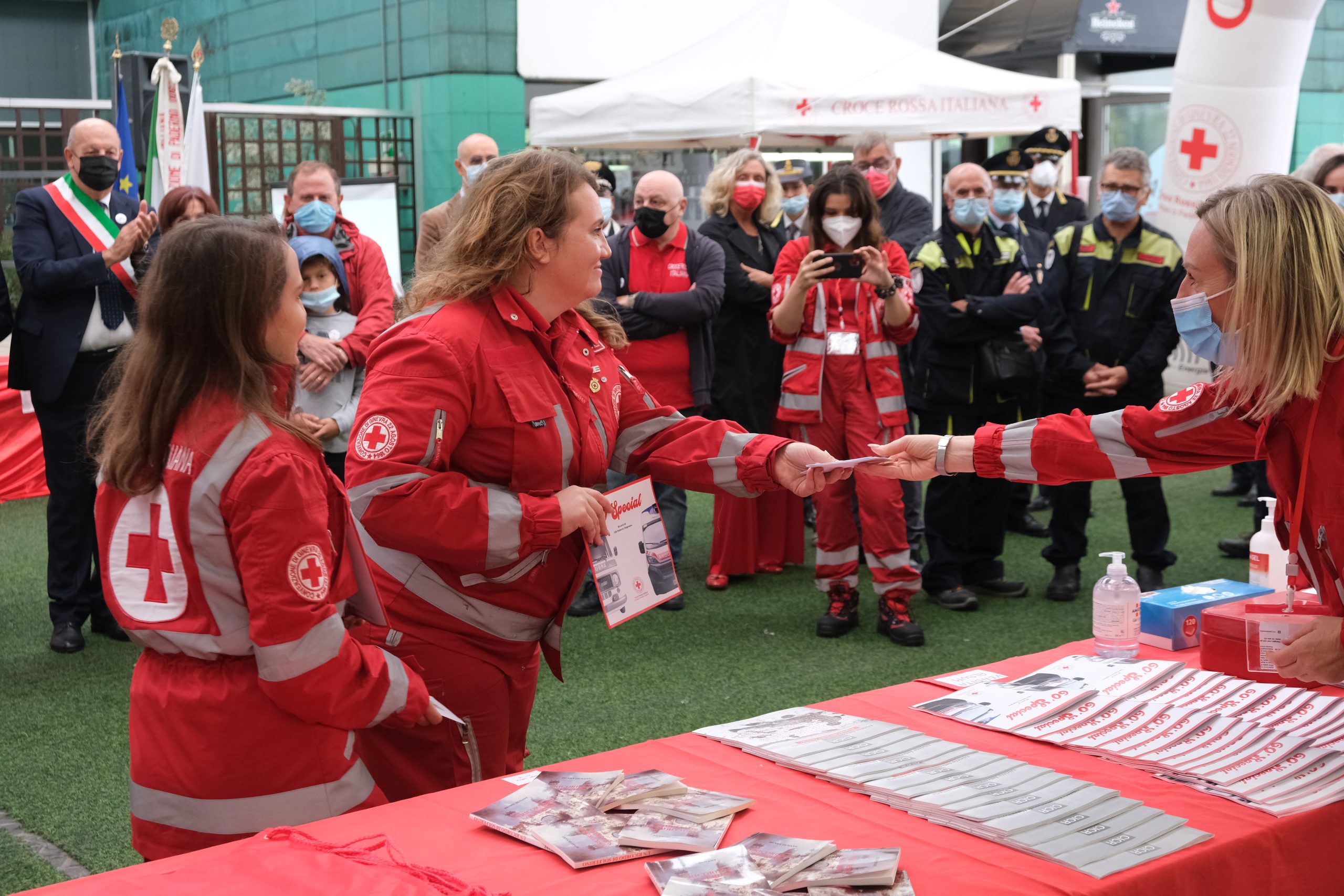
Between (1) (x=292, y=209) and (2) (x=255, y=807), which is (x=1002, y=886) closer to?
(2) (x=255, y=807)

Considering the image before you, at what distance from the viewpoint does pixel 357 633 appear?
7.41 ft

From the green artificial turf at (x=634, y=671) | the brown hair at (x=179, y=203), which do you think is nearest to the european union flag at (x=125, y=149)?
the brown hair at (x=179, y=203)

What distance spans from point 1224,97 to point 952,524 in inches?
109

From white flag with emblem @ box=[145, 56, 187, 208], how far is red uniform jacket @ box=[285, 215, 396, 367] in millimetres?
2495

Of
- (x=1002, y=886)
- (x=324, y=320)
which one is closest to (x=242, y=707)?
(x=1002, y=886)

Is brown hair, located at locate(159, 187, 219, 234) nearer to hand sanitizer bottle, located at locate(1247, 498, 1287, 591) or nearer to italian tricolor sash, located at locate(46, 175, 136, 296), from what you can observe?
italian tricolor sash, located at locate(46, 175, 136, 296)

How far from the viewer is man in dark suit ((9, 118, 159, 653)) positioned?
4.87m

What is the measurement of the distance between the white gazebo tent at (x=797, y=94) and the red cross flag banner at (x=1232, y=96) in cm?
189

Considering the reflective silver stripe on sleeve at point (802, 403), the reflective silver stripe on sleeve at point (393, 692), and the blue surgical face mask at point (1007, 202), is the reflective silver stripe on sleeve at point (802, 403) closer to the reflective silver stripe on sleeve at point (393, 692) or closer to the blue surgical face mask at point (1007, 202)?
the blue surgical face mask at point (1007, 202)

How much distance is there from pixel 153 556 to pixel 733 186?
4552 mm

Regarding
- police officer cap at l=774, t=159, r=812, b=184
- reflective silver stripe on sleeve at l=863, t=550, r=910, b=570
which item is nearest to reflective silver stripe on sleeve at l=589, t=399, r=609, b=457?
reflective silver stripe on sleeve at l=863, t=550, r=910, b=570

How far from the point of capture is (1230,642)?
8.66 ft

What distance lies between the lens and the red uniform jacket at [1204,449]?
209cm

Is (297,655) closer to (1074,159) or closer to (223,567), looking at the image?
(223,567)
